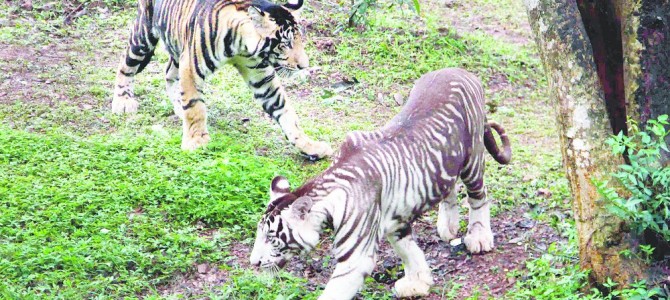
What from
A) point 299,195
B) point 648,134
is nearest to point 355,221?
point 299,195

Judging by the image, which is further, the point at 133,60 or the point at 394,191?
the point at 133,60

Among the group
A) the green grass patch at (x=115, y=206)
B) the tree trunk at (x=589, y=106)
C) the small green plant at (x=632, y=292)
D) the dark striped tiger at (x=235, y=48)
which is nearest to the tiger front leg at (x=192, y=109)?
the dark striped tiger at (x=235, y=48)

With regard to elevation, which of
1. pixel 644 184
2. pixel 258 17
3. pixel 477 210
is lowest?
pixel 477 210

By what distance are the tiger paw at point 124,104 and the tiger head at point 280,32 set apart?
1.67m

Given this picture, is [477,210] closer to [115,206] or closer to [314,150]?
[314,150]

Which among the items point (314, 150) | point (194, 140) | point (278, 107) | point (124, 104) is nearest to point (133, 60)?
point (124, 104)

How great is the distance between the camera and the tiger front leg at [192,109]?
7191 millimetres

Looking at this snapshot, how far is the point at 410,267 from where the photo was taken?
516 cm

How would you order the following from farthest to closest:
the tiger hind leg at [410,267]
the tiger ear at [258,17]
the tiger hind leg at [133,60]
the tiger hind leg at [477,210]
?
the tiger hind leg at [133,60] < the tiger ear at [258,17] < the tiger hind leg at [477,210] < the tiger hind leg at [410,267]

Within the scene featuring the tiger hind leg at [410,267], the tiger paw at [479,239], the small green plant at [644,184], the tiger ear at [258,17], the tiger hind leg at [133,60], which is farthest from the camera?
the tiger hind leg at [133,60]

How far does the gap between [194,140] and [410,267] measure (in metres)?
2.70

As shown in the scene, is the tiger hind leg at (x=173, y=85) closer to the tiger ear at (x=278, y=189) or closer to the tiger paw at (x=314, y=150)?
the tiger paw at (x=314, y=150)

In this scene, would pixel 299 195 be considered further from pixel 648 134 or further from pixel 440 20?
pixel 440 20

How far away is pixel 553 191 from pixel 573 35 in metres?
2.25
